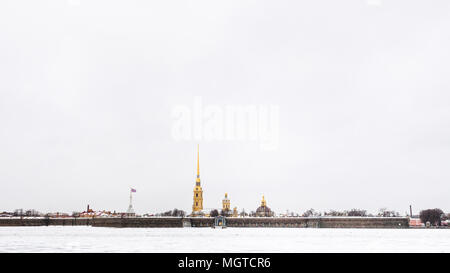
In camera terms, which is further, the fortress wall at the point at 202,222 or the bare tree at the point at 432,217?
the fortress wall at the point at 202,222

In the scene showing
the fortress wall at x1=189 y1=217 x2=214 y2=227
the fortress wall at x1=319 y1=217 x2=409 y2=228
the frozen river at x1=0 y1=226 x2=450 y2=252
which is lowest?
the fortress wall at x1=189 y1=217 x2=214 y2=227

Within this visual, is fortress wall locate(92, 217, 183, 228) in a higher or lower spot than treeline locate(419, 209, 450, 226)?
lower

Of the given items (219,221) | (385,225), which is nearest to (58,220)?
(219,221)

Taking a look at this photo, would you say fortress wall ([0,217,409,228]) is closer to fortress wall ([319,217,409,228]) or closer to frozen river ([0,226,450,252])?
fortress wall ([319,217,409,228])


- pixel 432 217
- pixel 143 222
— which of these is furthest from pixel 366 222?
pixel 143 222

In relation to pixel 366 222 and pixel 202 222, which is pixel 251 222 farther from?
pixel 366 222

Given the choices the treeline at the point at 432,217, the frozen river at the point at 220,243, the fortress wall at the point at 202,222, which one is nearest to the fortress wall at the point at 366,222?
the treeline at the point at 432,217

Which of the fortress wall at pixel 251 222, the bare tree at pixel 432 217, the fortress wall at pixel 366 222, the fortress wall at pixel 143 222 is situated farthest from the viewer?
the bare tree at pixel 432 217

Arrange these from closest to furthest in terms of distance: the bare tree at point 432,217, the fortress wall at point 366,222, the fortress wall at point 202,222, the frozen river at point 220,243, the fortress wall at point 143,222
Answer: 1. the frozen river at point 220,243
2. the fortress wall at point 366,222
3. the fortress wall at point 143,222
4. the bare tree at point 432,217
5. the fortress wall at point 202,222

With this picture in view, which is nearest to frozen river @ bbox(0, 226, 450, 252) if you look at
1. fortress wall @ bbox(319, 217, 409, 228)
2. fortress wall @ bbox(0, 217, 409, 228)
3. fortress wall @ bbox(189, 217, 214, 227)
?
fortress wall @ bbox(319, 217, 409, 228)

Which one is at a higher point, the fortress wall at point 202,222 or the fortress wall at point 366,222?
the fortress wall at point 366,222

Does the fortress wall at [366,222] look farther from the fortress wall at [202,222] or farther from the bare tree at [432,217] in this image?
the fortress wall at [202,222]
